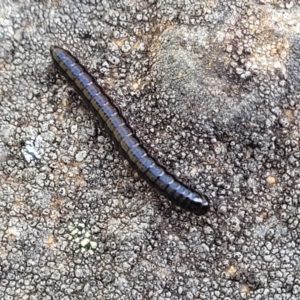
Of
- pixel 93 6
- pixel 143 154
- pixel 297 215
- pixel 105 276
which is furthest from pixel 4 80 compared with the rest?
pixel 297 215

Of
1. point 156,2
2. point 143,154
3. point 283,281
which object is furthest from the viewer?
point 156,2

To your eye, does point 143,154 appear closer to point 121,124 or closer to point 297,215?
point 121,124

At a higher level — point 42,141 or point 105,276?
point 42,141

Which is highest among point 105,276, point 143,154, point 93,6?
point 93,6

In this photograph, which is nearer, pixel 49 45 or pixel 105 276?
pixel 105 276

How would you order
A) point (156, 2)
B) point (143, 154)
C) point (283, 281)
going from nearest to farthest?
point (283, 281)
point (143, 154)
point (156, 2)
